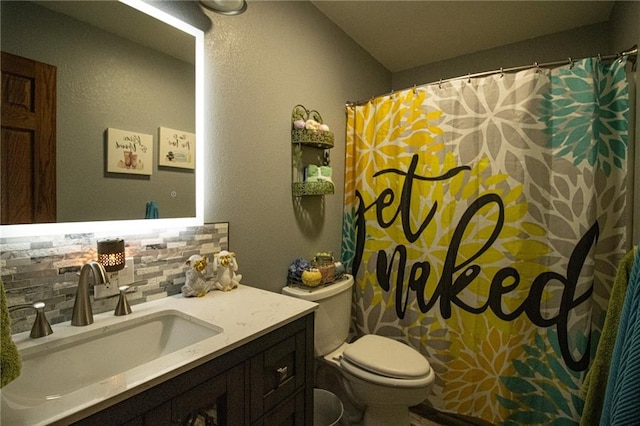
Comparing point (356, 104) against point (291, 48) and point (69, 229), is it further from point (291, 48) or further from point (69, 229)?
point (69, 229)

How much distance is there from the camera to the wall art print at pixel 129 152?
40.1 inches

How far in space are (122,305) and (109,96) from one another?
688mm

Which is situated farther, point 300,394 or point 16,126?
point 300,394

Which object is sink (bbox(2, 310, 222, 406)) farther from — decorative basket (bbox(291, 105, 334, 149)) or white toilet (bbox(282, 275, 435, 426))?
decorative basket (bbox(291, 105, 334, 149))

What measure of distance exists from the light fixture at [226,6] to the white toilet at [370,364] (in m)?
1.27

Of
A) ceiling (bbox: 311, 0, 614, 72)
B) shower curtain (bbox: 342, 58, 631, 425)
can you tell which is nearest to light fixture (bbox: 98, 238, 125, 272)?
shower curtain (bbox: 342, 58, 631, 425)

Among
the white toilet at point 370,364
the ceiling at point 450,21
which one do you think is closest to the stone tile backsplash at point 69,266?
the white toilet at point 370,364

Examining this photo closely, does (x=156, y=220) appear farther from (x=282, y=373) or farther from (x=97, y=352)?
(x=282, y=373)

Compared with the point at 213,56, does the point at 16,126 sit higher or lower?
lower

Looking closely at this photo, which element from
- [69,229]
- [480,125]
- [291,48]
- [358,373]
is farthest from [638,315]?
[291,48]

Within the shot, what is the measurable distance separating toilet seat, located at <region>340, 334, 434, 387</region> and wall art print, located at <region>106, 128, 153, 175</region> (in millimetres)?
1227

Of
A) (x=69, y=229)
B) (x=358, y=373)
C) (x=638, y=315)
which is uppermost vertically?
(x=69, y=229)

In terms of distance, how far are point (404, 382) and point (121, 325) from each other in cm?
114

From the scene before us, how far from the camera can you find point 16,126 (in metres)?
0.82
